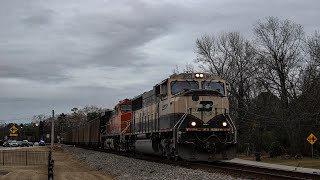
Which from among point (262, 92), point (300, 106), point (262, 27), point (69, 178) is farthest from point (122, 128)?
point (262, 27)

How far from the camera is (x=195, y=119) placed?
66.1 feet

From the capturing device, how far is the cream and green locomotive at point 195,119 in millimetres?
19828

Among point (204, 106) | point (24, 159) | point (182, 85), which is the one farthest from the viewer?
point (24, 159)

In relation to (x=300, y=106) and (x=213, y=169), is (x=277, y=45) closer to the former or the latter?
(x=300, y=106)

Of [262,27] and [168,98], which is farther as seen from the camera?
[262,27]

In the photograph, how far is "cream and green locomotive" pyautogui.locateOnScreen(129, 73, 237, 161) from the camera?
65.1ft

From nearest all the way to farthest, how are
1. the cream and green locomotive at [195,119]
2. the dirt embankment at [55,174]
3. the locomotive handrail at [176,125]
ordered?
the dirt embankment at [55,174], the cream and green locomotive at [195,119], the locomotive handrail at [176,125]

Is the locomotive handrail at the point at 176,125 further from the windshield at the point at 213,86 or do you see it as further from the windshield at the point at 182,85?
the windshield at the point at 213,86

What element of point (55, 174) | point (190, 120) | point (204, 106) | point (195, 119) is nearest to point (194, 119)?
point (195, 119)

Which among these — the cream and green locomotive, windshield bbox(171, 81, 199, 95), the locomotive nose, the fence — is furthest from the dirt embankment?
the fence

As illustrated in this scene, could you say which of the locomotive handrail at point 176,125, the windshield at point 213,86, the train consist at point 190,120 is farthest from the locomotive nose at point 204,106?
the windshield at point 213,86

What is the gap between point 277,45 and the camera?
50.1m

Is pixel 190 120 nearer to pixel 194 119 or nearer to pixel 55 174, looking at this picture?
pixel 194 119

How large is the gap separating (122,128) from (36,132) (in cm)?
13151
